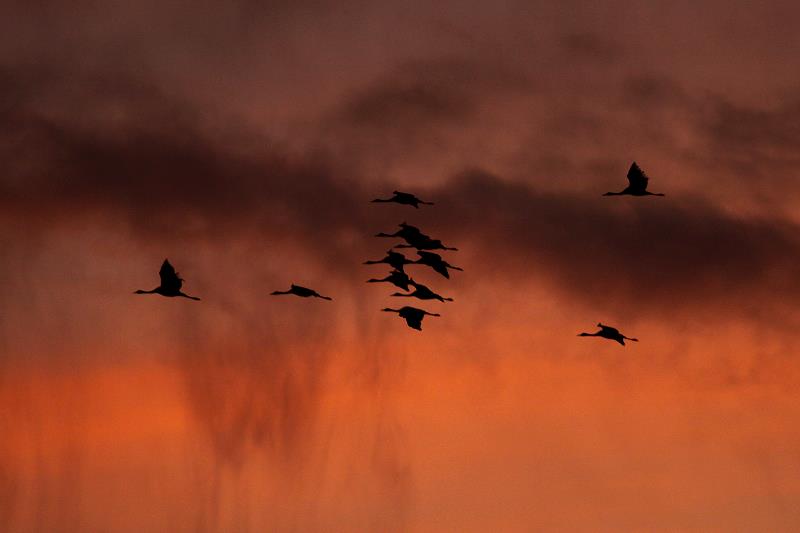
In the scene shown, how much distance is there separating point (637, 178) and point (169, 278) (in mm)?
28907

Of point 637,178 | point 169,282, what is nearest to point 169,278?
point 169,282

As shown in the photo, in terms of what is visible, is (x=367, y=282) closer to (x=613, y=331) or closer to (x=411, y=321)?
(x=411, y=321)

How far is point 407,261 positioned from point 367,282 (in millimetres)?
6345

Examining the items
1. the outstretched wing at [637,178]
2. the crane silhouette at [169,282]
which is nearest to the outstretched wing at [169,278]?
the crane silhouette at [169,282]

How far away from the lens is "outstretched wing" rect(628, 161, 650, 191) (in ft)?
503

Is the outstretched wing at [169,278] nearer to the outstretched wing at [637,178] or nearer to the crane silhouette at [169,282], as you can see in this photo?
the crane silhouette at [169,282]

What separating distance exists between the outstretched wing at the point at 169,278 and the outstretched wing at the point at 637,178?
27.8 meters

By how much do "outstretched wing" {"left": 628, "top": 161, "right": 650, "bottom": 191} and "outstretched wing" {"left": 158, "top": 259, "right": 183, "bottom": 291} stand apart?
Result: 27.8 meters

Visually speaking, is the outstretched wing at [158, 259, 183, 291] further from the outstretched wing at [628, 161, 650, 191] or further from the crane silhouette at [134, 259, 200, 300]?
the outstretched wing at [628, 161, 650, 191]

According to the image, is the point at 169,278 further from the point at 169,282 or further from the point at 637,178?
the point at 637,178

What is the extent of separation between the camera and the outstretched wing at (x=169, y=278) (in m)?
156

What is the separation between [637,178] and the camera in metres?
154

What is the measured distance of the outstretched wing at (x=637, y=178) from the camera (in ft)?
503

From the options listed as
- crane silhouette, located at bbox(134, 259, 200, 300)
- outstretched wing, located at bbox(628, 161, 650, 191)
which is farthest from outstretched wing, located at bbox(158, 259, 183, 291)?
outstretched wing, located at bbox(628, 161, 650, 191)
